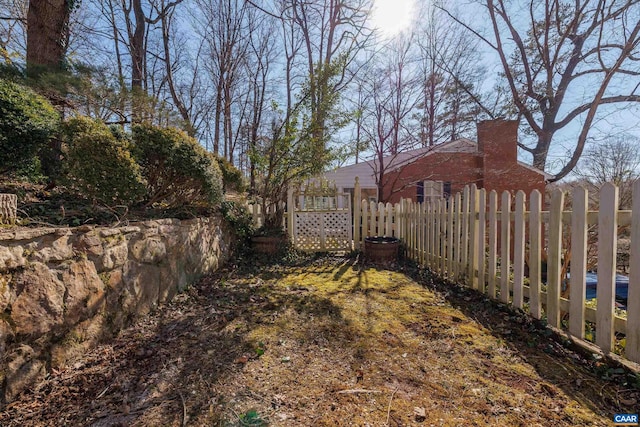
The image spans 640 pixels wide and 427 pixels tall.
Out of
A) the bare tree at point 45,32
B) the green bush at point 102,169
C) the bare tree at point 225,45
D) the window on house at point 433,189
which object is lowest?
the green bush at point 102,169

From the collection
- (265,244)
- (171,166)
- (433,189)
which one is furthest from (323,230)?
(433,189)

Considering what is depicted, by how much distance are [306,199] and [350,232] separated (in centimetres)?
128

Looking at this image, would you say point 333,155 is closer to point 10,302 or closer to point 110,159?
point 110,159

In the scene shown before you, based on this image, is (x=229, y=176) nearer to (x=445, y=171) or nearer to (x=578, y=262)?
(x=578, y=262)

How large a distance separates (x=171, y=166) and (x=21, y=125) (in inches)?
55.1

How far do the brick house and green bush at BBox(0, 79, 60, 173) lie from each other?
8.33 meters

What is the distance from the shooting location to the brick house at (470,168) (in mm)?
10906

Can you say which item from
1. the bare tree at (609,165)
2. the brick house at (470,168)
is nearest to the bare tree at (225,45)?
the brick house at (470,168)

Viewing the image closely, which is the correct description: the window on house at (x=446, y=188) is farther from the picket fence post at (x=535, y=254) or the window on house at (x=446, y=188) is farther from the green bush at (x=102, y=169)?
the green bush at (x=102, y=169)

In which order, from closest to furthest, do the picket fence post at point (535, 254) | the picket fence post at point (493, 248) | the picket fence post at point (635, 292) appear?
1. the picket fence post at point (635, 292)
2. the picket fence post at point (535, 254)
3. the picket fence post at point (493, 248)

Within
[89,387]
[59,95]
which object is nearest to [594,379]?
[89,387]

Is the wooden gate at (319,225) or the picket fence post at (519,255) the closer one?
the picket fence post at (519,255)

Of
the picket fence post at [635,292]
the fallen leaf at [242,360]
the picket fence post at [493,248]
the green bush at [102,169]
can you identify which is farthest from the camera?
the picket fence post at [493,248]

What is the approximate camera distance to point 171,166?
3754mm
